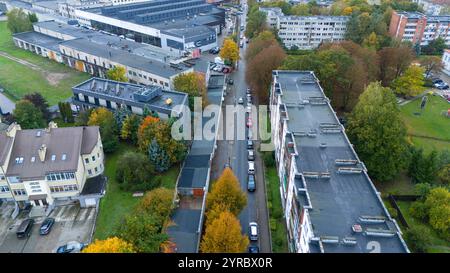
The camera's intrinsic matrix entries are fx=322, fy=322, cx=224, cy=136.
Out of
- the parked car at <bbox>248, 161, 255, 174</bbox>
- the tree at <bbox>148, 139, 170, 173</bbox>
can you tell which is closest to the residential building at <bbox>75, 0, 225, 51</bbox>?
the tree at <bbox>148, 139, 170, 173</bbox>

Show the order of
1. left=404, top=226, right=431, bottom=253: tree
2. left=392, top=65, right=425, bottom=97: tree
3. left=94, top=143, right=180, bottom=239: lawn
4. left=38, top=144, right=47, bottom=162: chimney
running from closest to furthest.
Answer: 1. left=404, top=226, right=431, bottom=253: tree
2. left=94, top=143, right=180, bottom=239: lawn
3. left=38, top=144, right=47, bottom=162: chimney
4. left=392, top=65, right=425, bottom=97: tree

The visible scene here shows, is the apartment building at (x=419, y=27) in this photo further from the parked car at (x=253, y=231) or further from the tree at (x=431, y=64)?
the parked car at (x=253, y=231)

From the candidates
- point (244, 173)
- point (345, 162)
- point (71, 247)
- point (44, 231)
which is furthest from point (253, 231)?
point (44, 231)

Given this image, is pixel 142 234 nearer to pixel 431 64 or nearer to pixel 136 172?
pixel 136 172

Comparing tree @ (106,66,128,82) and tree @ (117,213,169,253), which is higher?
tree @ (106,66,128,82)

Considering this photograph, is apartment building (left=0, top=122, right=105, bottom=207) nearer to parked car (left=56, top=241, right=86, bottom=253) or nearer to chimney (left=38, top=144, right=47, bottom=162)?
chimney (left=38, top=144, right=47, bottom=162)
